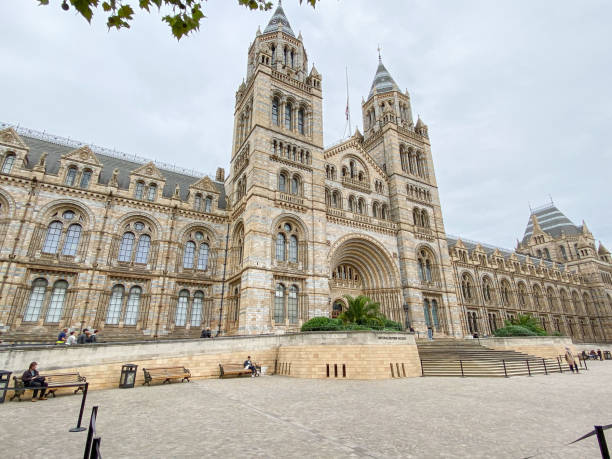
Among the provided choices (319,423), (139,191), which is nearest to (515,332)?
(319,423)

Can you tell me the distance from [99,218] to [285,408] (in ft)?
67.7

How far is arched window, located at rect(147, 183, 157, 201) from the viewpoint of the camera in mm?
25359

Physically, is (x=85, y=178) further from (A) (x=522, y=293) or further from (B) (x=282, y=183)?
(A) (x=522, y=293)

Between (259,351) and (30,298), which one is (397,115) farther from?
(30,298)

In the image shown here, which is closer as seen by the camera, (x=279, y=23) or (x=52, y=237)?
(x=52, y=237)

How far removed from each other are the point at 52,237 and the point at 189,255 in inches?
344

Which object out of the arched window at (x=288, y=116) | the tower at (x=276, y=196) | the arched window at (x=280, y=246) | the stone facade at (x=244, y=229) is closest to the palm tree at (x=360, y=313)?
the stone facade at (x=244, y=229)

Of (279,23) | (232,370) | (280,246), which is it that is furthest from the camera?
(279,23)

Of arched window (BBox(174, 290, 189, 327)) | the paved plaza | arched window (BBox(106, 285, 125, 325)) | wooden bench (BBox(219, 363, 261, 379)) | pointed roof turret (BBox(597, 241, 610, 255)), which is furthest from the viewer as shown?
pointed roof turret (BBox(597, 241, 610, 255))

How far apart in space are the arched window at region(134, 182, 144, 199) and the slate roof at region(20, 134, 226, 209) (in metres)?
1.00

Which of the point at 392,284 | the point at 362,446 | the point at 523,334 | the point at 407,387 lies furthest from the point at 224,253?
the point at 523,334

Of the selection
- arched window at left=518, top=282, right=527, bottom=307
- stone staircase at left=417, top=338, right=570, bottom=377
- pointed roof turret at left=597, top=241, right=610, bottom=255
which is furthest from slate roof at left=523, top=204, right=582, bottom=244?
stone staircase at left=417, top=338, right=570, bottom=377

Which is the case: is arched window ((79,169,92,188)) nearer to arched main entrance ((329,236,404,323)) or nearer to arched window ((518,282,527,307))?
arched main entrance ((329,236,404,323))

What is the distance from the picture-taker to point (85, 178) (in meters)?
23.7
